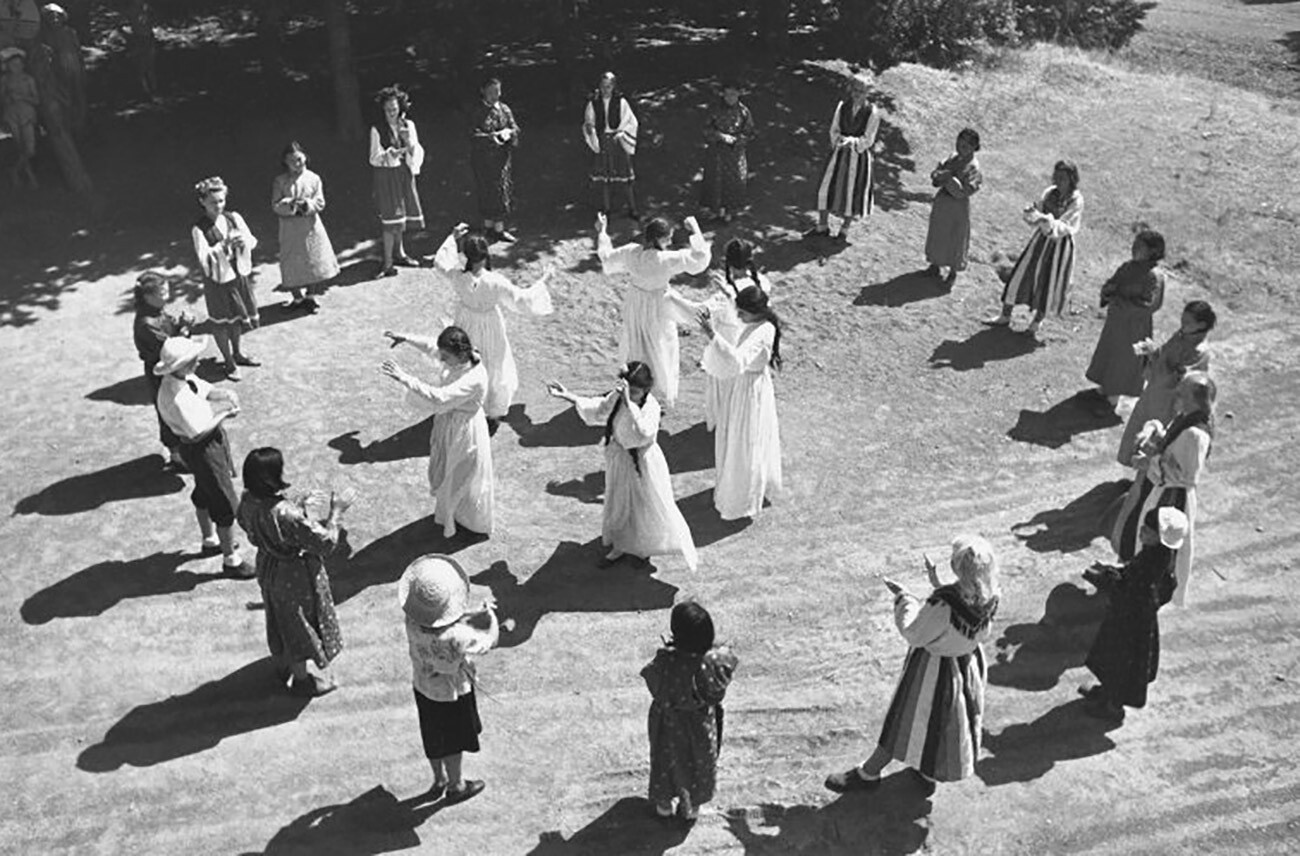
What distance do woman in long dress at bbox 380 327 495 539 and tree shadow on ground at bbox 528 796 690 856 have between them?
2.93m

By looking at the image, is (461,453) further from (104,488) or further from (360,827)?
(104,488)

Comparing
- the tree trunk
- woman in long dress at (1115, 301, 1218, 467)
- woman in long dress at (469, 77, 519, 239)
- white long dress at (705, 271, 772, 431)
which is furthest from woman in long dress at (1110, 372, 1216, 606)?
the tree trunk

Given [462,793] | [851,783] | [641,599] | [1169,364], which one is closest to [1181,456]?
[1169,364]

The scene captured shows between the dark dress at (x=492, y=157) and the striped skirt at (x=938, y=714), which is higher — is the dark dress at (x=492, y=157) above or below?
above

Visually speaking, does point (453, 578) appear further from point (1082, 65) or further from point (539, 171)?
point (1082, 65)

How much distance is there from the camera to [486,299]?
1066 cm

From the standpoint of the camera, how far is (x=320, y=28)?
2034cm

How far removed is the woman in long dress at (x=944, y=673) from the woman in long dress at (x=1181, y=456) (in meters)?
2.10

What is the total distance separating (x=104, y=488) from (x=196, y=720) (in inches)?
119

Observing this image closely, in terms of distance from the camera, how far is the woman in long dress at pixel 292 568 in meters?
7.57

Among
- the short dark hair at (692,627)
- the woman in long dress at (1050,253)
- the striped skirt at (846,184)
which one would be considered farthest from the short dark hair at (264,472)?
the striped skirt at (846,184)

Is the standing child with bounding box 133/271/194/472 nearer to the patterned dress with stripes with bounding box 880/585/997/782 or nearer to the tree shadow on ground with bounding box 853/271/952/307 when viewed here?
the patterned dress with stripes with bounding box 880/585/997/782

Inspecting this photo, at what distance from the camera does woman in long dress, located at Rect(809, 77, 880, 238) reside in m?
14.2

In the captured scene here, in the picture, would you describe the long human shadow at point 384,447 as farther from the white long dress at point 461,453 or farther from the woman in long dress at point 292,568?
the woman in long dress at point 292,568
